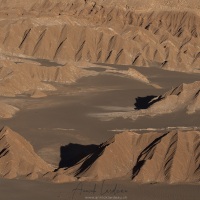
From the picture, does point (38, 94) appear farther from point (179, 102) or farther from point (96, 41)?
point (96, 41)

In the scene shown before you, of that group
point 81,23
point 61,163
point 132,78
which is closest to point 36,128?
point 61,163

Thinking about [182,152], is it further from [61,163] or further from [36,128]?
[36,128]

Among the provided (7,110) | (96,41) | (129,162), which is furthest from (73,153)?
(96,41)

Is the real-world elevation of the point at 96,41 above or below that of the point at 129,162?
above

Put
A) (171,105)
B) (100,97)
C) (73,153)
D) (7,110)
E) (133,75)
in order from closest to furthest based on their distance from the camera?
(73,153), (7,110), (171,105), (100,97), (133,75)

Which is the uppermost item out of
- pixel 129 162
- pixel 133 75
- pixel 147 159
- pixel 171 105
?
pixel 133 75

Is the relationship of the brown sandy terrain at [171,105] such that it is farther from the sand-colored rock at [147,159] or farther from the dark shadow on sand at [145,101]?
the sand-colored rock at [147,159]
